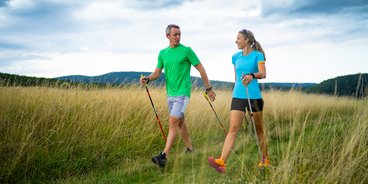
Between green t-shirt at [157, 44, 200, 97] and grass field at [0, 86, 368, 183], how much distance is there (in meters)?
1.11

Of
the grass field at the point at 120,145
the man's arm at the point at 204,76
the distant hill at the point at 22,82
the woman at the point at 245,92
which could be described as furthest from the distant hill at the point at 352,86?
the distant hill at the point at 22,82

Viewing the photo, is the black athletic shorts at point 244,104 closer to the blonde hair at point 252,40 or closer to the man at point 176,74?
the blonde hair at point 252,40

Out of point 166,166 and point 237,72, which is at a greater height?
point 237,72

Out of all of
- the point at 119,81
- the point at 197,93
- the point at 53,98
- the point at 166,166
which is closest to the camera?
the point at 166,166

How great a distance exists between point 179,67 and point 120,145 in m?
2.13

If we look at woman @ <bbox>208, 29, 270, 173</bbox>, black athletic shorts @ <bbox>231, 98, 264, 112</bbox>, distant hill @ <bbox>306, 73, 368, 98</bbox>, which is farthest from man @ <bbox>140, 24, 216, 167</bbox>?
distant hill @ <bbox>306, 73, 368, 98</bbox>

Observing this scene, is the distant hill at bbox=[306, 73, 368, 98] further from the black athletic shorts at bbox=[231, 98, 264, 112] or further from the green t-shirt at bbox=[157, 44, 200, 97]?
the green t-shirt at bbox=[157, 44, 200, 97]

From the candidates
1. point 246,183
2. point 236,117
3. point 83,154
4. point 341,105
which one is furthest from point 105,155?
point 341,105

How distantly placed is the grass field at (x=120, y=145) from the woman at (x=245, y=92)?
27cm

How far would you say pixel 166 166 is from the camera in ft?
22.1

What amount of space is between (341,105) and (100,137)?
16827 mm

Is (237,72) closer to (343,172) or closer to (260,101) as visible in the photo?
(260,101)

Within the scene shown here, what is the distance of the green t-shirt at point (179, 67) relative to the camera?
661 cm

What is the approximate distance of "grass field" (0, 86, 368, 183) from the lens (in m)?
5.09
